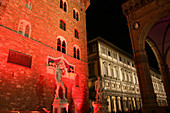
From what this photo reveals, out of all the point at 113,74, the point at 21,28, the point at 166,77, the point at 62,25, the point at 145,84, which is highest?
the point at 62,25

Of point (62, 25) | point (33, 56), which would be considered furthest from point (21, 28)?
Answer: point (62, 25)

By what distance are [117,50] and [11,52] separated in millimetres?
26023

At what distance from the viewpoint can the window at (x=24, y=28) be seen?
10.7 metres

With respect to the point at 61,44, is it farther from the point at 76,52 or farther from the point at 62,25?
the point at 76,52

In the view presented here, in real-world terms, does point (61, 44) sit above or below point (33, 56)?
above

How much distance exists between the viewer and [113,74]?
2775cm

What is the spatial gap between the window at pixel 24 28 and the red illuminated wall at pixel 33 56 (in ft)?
0.87

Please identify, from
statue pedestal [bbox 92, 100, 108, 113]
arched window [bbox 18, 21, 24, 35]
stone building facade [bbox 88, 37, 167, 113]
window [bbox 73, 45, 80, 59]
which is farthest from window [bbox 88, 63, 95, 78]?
arched window [bbox 18, 21, 24, 35]

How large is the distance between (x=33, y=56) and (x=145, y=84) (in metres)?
11.3

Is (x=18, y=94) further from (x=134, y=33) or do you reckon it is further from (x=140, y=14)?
(x=140, y=14)

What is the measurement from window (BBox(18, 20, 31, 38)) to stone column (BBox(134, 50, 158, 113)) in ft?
37.6

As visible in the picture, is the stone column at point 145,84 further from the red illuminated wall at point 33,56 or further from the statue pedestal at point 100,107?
the red illuminated wall at point 33,56

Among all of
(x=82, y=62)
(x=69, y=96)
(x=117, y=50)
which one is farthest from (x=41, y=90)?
(x=117, y=50)

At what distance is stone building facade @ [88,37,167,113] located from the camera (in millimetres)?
24750
